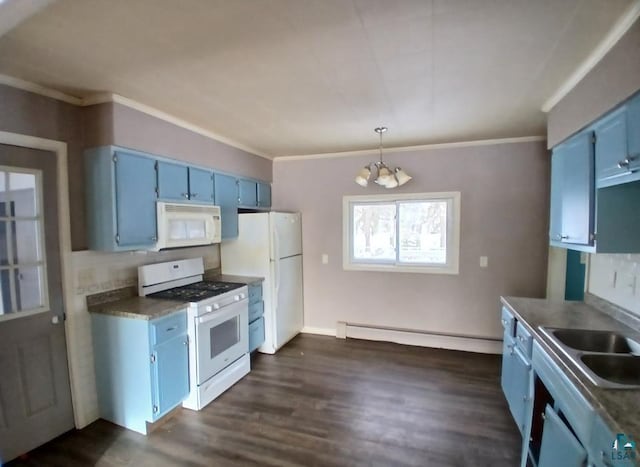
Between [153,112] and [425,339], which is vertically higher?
[153,112]

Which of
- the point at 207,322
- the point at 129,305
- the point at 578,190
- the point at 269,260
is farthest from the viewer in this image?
the point at 269,260

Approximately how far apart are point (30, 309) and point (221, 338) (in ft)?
4.55

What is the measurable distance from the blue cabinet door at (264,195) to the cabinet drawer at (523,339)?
3115mm

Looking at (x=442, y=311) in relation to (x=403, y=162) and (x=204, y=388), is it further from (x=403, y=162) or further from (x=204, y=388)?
(x=204, y=388)

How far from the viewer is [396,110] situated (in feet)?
8.38

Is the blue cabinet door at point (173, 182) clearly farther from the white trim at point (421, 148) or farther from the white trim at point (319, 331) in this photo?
the white trim at point (319, 331)

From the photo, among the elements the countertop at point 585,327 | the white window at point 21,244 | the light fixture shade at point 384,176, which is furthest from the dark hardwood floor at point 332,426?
the light fixture shade at point 384,176

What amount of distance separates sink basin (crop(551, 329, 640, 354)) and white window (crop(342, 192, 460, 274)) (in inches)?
72.2

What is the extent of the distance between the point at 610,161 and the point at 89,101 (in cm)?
335

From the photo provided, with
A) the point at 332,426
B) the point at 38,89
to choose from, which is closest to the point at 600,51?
the point at 332,426

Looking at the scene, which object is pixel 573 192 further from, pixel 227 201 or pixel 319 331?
pixel 319 331

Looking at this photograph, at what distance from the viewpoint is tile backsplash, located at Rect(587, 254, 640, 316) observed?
1.92 metres

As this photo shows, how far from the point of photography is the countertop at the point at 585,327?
1.10 meters

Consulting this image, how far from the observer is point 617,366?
1556 mm
